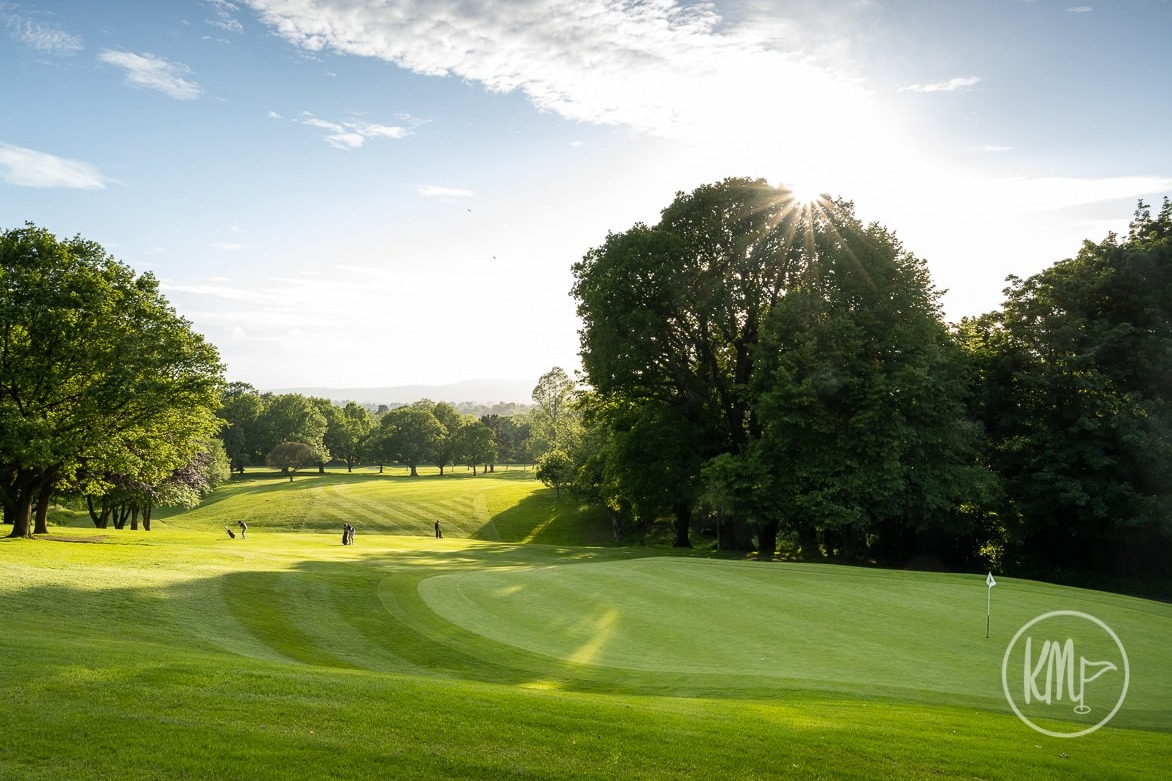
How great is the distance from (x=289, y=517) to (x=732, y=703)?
66.0 metres

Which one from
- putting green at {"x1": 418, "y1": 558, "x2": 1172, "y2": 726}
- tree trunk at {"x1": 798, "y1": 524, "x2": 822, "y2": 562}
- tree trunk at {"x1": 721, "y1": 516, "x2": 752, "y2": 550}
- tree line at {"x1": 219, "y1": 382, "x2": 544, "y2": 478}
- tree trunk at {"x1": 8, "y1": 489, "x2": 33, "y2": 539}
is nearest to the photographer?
putting green at {"x1": 418, "y1": 558, "x2": 1172, "y2": 726}

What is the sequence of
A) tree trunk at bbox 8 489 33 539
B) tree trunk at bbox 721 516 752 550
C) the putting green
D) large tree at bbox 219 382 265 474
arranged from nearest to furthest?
1. the putting green
2. tree trunk at bbox 8 489 33 539
3. tree trunk at bbox 721 516 752 550
4. large tree at bbox 219 382 265 474

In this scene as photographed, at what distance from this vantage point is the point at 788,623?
58.3ft

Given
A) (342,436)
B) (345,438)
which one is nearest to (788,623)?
(345,438)

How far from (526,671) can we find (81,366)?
A: 29350mm

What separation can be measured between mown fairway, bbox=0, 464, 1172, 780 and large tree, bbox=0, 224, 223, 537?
5619mm

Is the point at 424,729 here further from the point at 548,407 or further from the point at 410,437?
the point at 548,407

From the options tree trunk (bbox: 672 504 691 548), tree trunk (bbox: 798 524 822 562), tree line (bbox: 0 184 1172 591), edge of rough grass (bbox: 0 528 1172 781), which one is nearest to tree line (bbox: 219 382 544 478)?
tree trunk (bbox: 672 504 691 548)

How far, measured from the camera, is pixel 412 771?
7492 millimetres

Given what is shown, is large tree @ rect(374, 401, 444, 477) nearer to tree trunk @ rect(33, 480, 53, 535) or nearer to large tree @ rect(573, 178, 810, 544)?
large tree @ rect(573, 178, 810, 544)

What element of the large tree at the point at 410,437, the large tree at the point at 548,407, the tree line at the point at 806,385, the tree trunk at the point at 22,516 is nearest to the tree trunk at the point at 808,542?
the tree line at the point at 806,385

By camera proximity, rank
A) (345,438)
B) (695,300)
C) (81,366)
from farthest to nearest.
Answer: (345,438), (695,300), (81,366)

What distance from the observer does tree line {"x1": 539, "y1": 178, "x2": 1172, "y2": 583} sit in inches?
1324

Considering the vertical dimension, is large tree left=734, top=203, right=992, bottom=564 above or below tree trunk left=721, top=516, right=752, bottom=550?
above
